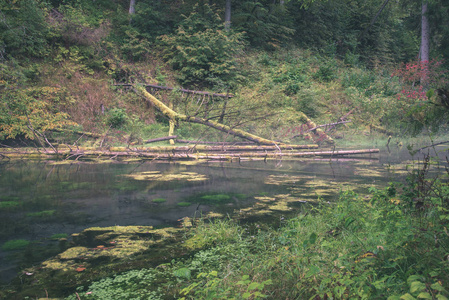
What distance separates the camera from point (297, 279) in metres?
2.99

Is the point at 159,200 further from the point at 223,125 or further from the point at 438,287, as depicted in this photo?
the point at 223,125

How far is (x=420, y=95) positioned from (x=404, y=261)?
1458 cm

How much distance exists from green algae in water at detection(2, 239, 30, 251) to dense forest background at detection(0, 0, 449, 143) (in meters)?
8.56

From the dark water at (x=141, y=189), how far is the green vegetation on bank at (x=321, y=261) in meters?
0.99

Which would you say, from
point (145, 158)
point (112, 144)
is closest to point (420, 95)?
point (145, 158)

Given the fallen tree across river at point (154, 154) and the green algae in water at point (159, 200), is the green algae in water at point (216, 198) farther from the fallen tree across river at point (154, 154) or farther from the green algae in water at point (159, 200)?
the fallen tree across river at point (154, 154)

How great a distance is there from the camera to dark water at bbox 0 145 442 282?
5.77 meters

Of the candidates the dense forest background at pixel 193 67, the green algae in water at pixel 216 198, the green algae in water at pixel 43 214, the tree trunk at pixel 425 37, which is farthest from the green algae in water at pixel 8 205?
the tree trunk at pixel 425 37

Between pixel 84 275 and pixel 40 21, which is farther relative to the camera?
pixel 40 21

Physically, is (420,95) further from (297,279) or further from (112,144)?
(297,279)

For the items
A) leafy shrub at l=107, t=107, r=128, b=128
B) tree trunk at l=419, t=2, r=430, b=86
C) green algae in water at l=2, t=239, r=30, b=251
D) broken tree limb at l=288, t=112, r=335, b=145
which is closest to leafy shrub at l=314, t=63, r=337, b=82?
tree trunk at l=419, t=2, r=430, b=86

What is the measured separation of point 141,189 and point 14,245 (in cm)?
365

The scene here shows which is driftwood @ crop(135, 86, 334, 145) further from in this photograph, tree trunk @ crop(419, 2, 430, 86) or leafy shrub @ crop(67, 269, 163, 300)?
leafy shrub @ crop(67, 269, 163, 300)

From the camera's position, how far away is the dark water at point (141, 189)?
5.77 metres
